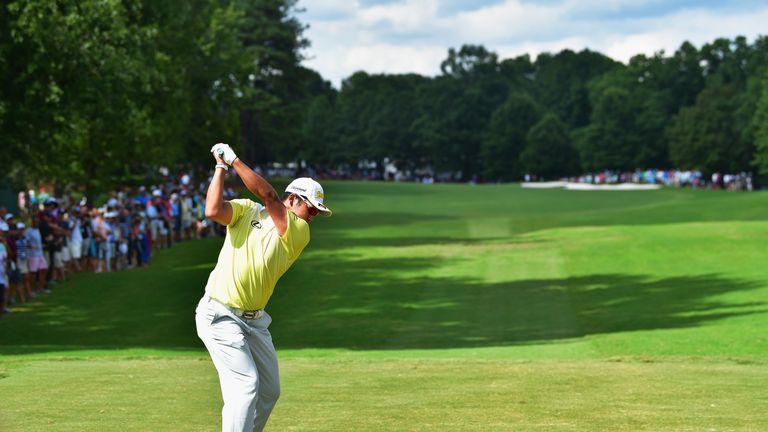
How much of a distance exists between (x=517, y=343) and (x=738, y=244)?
70.5 ft

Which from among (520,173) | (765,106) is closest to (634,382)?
(765,106)

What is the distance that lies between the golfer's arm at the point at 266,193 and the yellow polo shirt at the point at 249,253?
0.07m

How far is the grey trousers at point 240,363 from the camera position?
30.8ft

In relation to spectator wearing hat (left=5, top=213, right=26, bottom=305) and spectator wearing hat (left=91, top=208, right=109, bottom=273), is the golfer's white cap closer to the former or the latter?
spectator wearing hat (left=5, top=213, right=26, bottom=305)

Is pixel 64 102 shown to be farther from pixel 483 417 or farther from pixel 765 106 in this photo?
pixel 765 106

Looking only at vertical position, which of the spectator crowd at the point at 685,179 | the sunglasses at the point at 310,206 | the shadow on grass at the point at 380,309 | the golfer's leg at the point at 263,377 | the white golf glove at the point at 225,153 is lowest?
the spectator crowd at the point at 685,179

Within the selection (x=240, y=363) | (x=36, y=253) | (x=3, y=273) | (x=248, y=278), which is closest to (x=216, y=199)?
(x=248, y=278)

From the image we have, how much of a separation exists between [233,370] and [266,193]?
1.37 metres

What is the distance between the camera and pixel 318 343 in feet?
81.8

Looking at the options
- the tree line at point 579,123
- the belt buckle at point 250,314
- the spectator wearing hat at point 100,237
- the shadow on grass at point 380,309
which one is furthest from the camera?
the tree line at point 579,123

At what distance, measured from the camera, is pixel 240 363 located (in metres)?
9.52

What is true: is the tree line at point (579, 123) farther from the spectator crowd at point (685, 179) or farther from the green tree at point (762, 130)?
the spectator crowd at point (685, 179)

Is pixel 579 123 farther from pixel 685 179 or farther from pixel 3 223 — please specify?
pixel 3 223

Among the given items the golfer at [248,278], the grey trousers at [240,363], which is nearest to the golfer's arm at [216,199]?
the golfer at [248,278]
